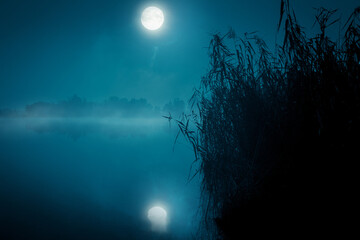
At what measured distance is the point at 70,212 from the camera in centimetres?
558

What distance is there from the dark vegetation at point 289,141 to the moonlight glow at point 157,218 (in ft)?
5.09

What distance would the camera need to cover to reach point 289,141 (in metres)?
2.44

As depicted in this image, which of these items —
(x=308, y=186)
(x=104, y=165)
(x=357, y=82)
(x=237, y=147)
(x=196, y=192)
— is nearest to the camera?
(x=308, y=186)

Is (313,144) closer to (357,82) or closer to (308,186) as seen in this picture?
(308,186)

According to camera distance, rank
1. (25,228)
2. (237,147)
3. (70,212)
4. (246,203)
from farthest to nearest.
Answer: (70,212), (25,228), (237,147), (246,203)

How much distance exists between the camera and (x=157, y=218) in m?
5.24

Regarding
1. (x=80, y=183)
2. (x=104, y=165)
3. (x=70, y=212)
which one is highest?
(x=104, y=165)

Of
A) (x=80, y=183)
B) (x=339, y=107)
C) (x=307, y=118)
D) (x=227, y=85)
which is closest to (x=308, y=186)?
(x=307, y=118)

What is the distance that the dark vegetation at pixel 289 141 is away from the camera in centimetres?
188

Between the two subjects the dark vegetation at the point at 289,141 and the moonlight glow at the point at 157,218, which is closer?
the dark vegetation at the point at 289,141

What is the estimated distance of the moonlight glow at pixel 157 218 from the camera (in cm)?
470

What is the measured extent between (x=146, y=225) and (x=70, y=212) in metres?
2.80

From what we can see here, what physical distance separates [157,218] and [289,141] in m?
4.60

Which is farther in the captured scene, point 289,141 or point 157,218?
point 157,218
